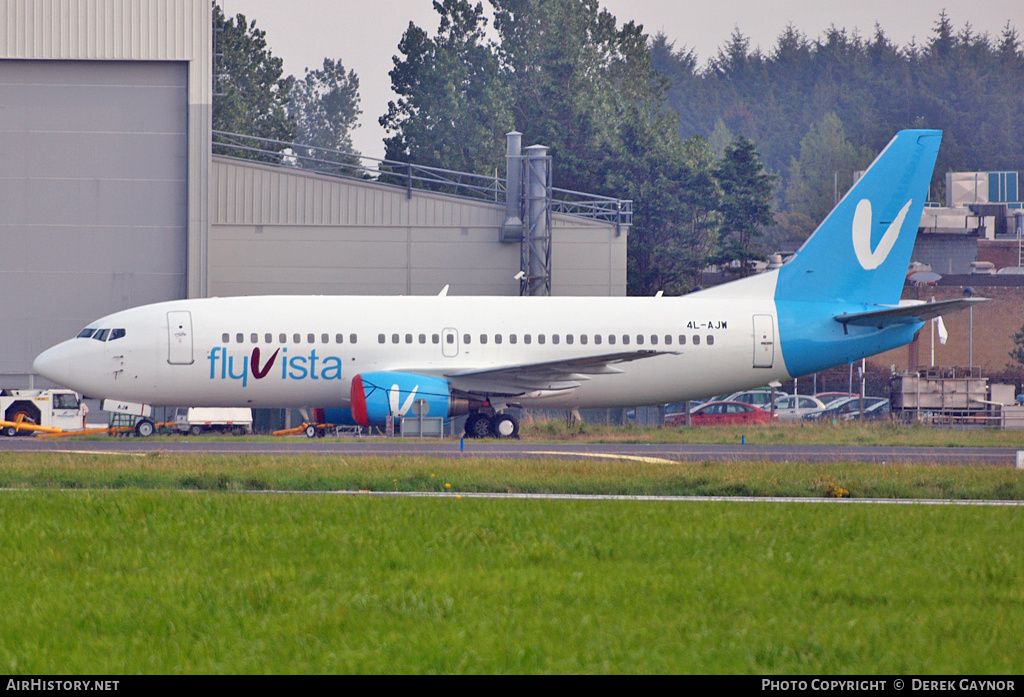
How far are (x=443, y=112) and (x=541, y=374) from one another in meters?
68.6

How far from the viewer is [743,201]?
73.5m

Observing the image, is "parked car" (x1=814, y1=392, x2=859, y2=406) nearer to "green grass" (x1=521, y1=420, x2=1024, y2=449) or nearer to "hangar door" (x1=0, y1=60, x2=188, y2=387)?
"green grass" (x1=521, y1=420, x2=1024, y2=449)

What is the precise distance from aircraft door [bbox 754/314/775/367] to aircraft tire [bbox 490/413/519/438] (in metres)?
7.05

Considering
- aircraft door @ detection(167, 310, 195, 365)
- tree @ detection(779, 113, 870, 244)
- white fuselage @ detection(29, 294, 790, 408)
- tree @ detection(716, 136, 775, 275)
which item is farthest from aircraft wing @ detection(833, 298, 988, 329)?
tree @ detection(779, 113, 870, 244)

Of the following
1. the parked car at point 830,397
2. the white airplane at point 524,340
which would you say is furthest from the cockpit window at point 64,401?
the parked car at point 830,397

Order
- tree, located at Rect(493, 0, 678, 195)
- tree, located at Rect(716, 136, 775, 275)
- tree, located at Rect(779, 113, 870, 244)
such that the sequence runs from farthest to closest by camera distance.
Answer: tree, located at Rect(779, 113, 870, 244) → tree, located at Rect(493, 0, 678, 195) → tree, located at Rect(716, 136, 775, 275)

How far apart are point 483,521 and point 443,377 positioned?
65.5ft

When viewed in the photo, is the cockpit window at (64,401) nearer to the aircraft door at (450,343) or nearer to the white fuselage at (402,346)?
the white fuselage at (402,346)

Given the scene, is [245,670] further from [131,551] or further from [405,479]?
[405,479]

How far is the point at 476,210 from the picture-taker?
46250 mm

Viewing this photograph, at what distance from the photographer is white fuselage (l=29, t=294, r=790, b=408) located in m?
31.9

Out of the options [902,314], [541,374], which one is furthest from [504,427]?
[902,314]

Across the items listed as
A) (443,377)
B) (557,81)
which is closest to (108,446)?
(443,377)

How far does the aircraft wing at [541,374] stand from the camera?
105ft
